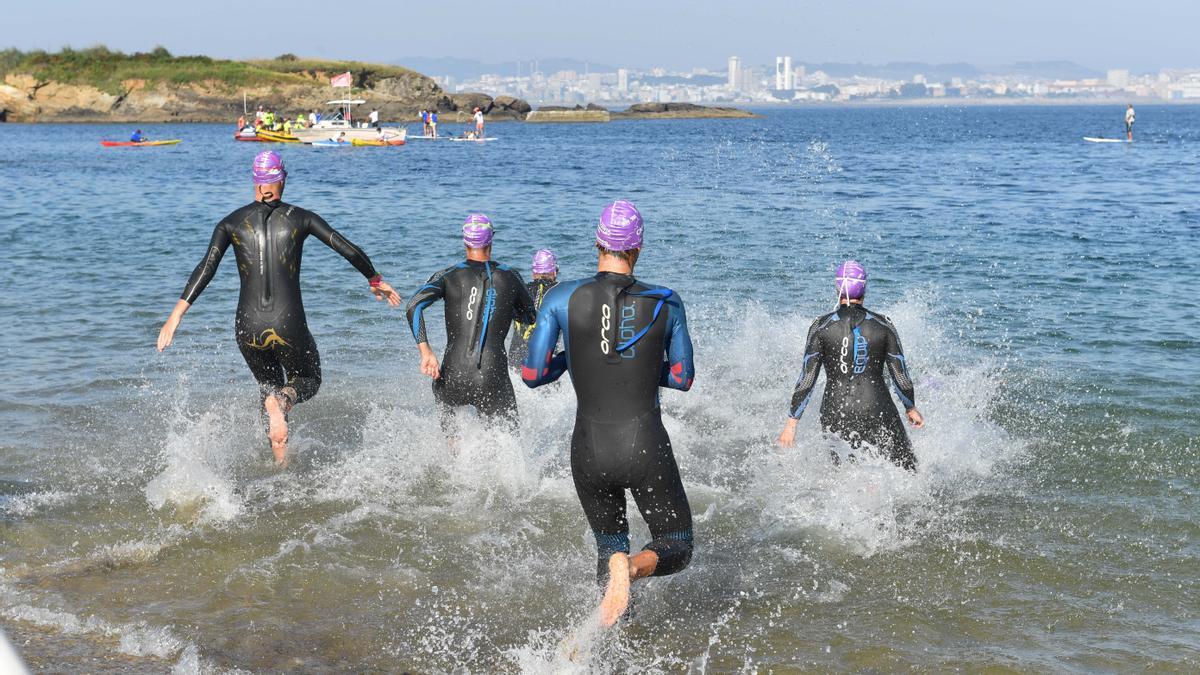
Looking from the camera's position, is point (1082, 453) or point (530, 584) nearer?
point (530, 584)

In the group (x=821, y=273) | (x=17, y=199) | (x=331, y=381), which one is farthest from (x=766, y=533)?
(x=17, y=199)

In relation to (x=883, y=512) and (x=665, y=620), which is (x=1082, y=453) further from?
(x=665, y=620)

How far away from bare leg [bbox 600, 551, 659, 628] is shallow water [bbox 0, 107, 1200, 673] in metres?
0.55

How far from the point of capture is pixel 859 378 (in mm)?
7516

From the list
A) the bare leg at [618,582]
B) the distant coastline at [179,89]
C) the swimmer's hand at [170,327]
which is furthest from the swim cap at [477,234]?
the distant coastline at [179,89]

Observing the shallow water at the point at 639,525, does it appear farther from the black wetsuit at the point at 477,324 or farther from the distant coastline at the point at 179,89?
the distant coastline at the point at 179,89

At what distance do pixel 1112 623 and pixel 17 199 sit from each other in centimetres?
3209

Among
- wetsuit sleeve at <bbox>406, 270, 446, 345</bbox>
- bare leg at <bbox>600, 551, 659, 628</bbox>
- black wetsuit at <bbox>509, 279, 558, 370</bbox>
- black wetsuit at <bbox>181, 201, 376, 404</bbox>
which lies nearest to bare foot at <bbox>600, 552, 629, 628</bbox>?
bare leg at <bbox>600, 551, 659, 628</bbox>

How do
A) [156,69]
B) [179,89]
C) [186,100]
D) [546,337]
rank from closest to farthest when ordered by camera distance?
1. [546,337]
2. [186,100]
3. [179,89]
4. [156,69]

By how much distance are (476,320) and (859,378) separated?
2605 mm

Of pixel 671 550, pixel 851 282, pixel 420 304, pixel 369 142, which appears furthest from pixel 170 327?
pixel 369 142

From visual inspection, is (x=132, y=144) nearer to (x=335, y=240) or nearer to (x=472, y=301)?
(x=335, y=240)

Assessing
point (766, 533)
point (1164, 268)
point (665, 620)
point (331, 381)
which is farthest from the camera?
point (1164, 268)

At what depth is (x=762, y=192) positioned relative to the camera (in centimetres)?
3325
